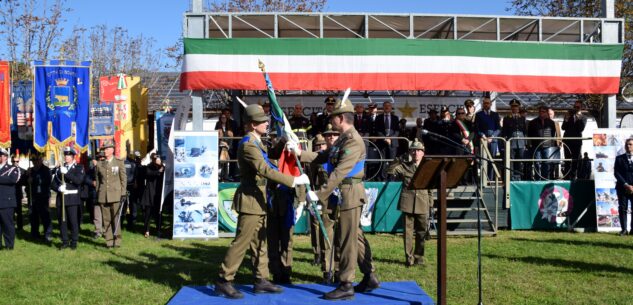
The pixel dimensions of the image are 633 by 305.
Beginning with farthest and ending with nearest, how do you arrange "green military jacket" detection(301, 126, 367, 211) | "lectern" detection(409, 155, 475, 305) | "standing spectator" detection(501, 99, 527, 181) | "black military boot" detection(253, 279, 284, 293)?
"standing spectator" detection(501, 99, 527, 181), "black military boot" detection(253, 279, 284, 293), "green military jacket" detection(301, 126, 367, 211), "lectern" detection(409, 155, 475, 305)

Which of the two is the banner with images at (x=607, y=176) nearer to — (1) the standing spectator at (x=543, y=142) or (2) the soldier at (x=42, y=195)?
(1) the standing spectator at (x=543, y=142)

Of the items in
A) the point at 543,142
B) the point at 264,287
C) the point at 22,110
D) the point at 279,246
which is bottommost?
the point at 264,287

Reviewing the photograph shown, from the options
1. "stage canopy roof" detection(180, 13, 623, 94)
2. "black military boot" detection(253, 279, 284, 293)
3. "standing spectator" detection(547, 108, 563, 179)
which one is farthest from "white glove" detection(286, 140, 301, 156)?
"standing spectator" detection(547, 108, 563, 179)

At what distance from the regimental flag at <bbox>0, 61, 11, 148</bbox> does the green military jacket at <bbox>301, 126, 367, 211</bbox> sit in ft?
31.1

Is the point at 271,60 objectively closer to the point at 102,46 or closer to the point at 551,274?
the point at 551,274

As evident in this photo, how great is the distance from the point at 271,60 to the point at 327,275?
571cm

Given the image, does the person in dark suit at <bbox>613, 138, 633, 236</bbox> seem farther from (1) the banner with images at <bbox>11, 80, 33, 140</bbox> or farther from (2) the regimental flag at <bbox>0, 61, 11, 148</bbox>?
(1) the banner with images at <bbox>11, 80, 33, 140</bbox>

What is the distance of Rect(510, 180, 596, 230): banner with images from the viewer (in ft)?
45.4

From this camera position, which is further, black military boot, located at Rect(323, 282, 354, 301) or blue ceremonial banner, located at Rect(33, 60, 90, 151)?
blue ceremonial banner, located at Rect(33, 60, 90, 151)

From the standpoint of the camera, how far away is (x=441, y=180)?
646 cm

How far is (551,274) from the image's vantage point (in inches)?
364

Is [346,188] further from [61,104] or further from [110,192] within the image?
[61,104]

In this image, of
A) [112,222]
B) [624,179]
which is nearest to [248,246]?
[112,222]

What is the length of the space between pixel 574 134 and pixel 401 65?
391 centimetres
